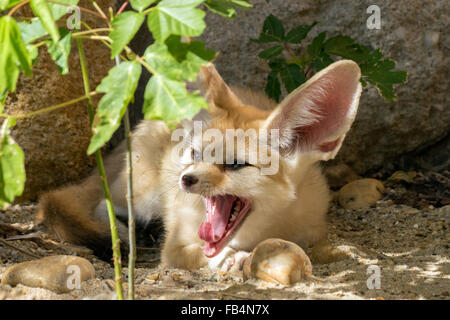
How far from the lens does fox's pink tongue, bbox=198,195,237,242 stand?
241cm

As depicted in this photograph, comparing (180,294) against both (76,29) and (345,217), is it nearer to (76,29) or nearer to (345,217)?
(76,29)

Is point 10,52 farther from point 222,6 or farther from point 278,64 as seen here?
point 278,64

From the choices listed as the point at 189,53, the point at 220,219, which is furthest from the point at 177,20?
the point at 220,219

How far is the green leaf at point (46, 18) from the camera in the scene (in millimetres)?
1295

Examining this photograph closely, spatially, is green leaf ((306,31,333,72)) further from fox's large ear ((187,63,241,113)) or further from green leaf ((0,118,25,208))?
green leaf ((0,118,25,208))

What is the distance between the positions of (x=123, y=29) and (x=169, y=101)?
246mm

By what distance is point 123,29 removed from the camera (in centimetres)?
144

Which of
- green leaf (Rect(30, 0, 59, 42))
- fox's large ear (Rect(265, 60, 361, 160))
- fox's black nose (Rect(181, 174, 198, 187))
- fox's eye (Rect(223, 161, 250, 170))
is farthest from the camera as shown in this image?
fox's eye (Rect(223, 161, 250, 170))

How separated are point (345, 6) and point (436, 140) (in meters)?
1.16

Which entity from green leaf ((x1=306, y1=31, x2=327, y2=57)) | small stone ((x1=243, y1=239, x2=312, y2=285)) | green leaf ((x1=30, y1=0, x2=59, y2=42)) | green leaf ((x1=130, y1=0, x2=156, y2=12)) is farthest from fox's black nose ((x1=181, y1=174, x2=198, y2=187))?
green leaf ((x1=306, y1=31, x2=327, y2=57))

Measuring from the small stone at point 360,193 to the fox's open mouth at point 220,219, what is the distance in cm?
125

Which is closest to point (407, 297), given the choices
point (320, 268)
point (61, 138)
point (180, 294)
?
point (320, 268)

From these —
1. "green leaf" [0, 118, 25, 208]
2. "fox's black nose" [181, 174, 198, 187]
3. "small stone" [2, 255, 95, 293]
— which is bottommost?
"small stone" [2, 255, 95, 293]

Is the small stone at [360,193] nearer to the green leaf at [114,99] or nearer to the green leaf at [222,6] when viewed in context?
the green leaf at [222,6]
